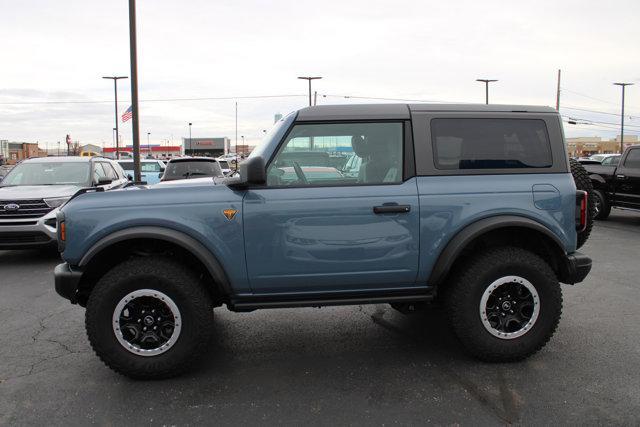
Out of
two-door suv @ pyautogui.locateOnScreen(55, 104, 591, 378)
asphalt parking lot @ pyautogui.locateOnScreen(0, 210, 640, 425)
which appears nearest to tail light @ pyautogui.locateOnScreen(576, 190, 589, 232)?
two-door suv @ pyautogui.locateOnScreen(55, 104, 591, 378)

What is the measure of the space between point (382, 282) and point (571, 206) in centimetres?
157

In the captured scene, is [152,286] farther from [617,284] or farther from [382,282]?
[617,284]

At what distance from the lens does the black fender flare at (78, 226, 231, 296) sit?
11.6 ft

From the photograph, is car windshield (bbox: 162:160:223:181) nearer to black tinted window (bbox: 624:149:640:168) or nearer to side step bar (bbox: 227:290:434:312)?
side step bar (bbox: 227:290:434:312)

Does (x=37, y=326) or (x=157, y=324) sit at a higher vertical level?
(x=157, y=324)

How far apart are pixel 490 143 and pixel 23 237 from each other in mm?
7090

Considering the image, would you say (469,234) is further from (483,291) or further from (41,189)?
(41,189)

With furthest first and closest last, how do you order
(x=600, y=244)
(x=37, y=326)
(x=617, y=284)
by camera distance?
(x=600, y=244) < (x=617, y=284) < (x=37, y=326)

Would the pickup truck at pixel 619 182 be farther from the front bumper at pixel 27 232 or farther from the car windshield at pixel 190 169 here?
the front bumper at pixel 27 232

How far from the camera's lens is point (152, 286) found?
11.9ft

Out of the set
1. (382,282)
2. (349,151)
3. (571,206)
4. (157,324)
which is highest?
(349,151)

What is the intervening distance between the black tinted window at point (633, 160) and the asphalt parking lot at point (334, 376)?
282 inches

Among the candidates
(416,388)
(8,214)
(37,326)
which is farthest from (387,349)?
(8,214)

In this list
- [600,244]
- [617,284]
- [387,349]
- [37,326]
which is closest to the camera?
[387,349]
